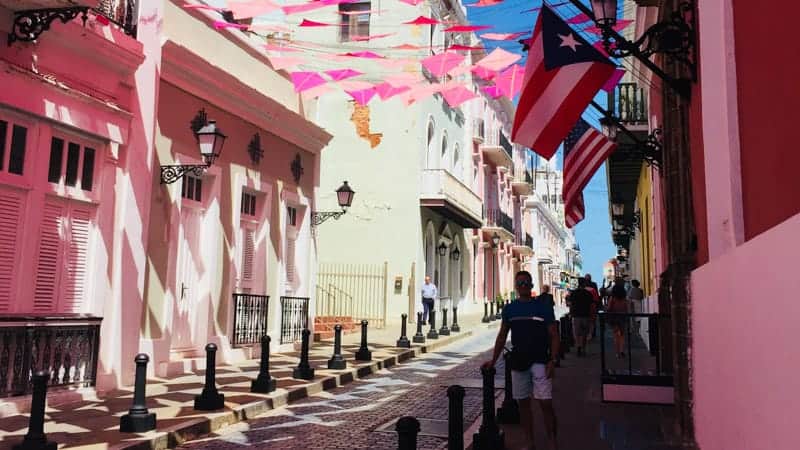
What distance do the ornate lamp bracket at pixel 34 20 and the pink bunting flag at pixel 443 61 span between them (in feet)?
21.8

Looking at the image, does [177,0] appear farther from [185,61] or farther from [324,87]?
[324,87]

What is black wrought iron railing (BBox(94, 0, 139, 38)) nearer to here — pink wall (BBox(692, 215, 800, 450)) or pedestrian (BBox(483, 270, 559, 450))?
pedestrian (BBox(483, 270, 559, 450))

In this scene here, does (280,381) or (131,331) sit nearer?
(131,331)

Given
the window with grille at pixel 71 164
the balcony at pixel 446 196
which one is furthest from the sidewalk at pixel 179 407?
the balcony at pixel 446 196

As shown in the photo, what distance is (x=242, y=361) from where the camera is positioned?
12672 mm

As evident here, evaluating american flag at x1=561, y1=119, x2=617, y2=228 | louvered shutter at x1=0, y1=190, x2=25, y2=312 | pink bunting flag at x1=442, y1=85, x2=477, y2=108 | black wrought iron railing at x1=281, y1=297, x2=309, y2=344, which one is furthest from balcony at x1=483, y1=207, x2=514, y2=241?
louvered shutter at x1=0, y1=190, x2=25, y2=312

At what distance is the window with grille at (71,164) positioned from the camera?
8406mm

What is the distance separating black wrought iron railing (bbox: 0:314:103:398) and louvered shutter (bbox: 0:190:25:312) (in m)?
0.30

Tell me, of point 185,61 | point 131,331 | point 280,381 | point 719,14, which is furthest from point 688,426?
point 185,61

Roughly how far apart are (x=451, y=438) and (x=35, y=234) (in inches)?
231

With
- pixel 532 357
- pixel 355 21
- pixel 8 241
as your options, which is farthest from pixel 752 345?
pixel 355 21

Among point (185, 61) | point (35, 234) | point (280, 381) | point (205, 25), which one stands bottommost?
point (280, 381)

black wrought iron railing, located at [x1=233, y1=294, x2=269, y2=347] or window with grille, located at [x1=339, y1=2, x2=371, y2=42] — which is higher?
window with grille, located at [x1=339, y1=2, x2=371, y2=42]

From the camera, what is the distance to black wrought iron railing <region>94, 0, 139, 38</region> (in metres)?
9.09
